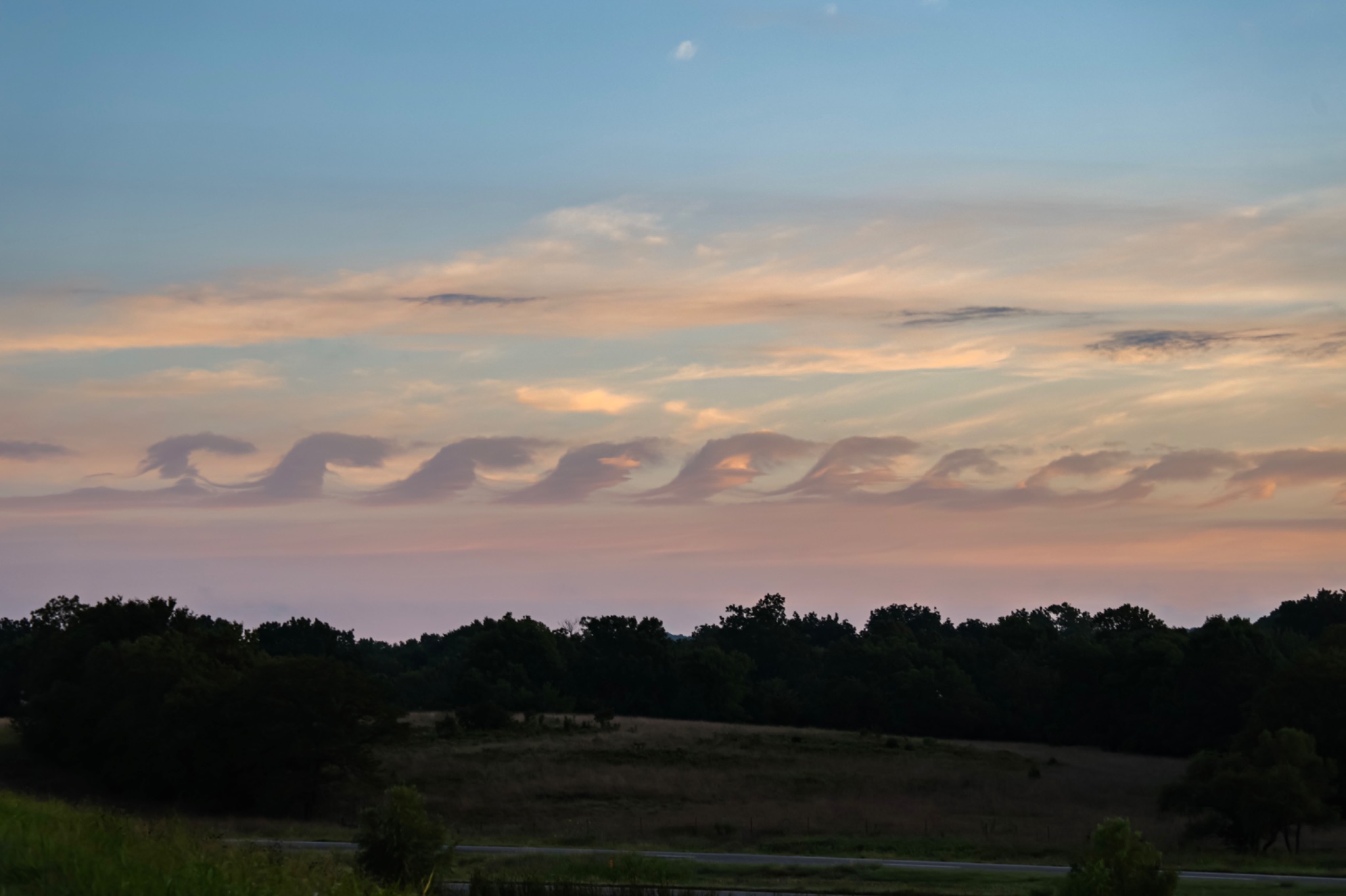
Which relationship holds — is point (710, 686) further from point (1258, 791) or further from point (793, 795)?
point (1258, 791)

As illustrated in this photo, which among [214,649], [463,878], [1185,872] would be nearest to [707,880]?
[463,878]

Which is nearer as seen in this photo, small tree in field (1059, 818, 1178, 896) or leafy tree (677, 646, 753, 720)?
small tree in field (1059, 818, 1178, 896)

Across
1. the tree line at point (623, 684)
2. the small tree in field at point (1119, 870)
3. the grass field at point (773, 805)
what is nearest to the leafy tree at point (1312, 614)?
the tree line at point (623, 684)

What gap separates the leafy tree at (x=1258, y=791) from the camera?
176 ft

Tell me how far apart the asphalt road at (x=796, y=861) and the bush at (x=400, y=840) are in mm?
13791

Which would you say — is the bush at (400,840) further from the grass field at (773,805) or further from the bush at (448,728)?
the bush at (448,728)

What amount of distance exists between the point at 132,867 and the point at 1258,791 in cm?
5560

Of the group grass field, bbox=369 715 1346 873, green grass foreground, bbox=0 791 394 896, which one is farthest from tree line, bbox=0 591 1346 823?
green grass foreground, bbox=0 791 394 896

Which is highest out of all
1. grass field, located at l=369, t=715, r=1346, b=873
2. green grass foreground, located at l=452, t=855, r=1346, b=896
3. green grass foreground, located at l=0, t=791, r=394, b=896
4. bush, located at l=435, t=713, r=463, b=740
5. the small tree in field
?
green grass foreground, located at l=0, t=791, r=394, b=896

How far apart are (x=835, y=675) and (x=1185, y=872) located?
83015 mm

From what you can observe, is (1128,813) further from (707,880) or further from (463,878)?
(463,878)

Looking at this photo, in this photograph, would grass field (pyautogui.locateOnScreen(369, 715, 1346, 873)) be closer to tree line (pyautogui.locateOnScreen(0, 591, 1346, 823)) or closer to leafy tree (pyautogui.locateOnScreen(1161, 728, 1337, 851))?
leafy tree (pyautogui.locateOnScreen(1161, 728, 1337, 851))

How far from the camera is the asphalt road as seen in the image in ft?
135

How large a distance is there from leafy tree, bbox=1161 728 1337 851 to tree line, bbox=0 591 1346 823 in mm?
3900
